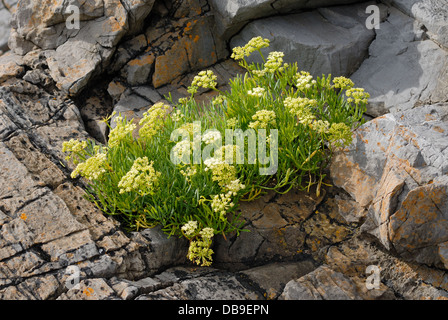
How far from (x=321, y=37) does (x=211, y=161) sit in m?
3.26

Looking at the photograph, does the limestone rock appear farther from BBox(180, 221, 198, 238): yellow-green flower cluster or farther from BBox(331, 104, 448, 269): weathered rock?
BBox(180, 221, 198, 238): yellow-green flower cluster

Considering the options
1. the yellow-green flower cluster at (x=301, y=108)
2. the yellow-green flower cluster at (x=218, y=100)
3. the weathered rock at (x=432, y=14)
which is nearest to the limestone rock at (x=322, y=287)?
the yellow-green flower cluster at (x=301, y=108)

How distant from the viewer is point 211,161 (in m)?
4.24

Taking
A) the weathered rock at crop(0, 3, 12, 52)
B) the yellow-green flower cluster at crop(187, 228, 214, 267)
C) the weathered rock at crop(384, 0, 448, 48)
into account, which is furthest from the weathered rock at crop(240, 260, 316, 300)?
the weathered rock at crop(0, 3, 12, 52)

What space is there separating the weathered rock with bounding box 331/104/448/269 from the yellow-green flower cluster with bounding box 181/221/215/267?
5.07 feet

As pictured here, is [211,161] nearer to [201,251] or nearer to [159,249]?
[201,251]

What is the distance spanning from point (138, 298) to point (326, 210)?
224cm

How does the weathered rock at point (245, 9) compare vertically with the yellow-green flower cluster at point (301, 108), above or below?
above

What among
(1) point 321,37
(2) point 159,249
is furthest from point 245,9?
(2) point 159,249

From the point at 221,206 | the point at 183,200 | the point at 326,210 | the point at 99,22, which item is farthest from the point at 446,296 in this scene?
the point at 99,22

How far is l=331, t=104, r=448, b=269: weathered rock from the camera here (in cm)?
421

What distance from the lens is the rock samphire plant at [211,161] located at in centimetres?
449

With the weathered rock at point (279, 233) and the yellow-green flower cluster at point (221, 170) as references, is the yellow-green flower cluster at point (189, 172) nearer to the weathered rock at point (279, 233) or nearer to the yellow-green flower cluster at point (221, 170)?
the yellow-green flower cluster at point (221, 170)

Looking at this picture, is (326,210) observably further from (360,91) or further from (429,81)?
(429,81)
